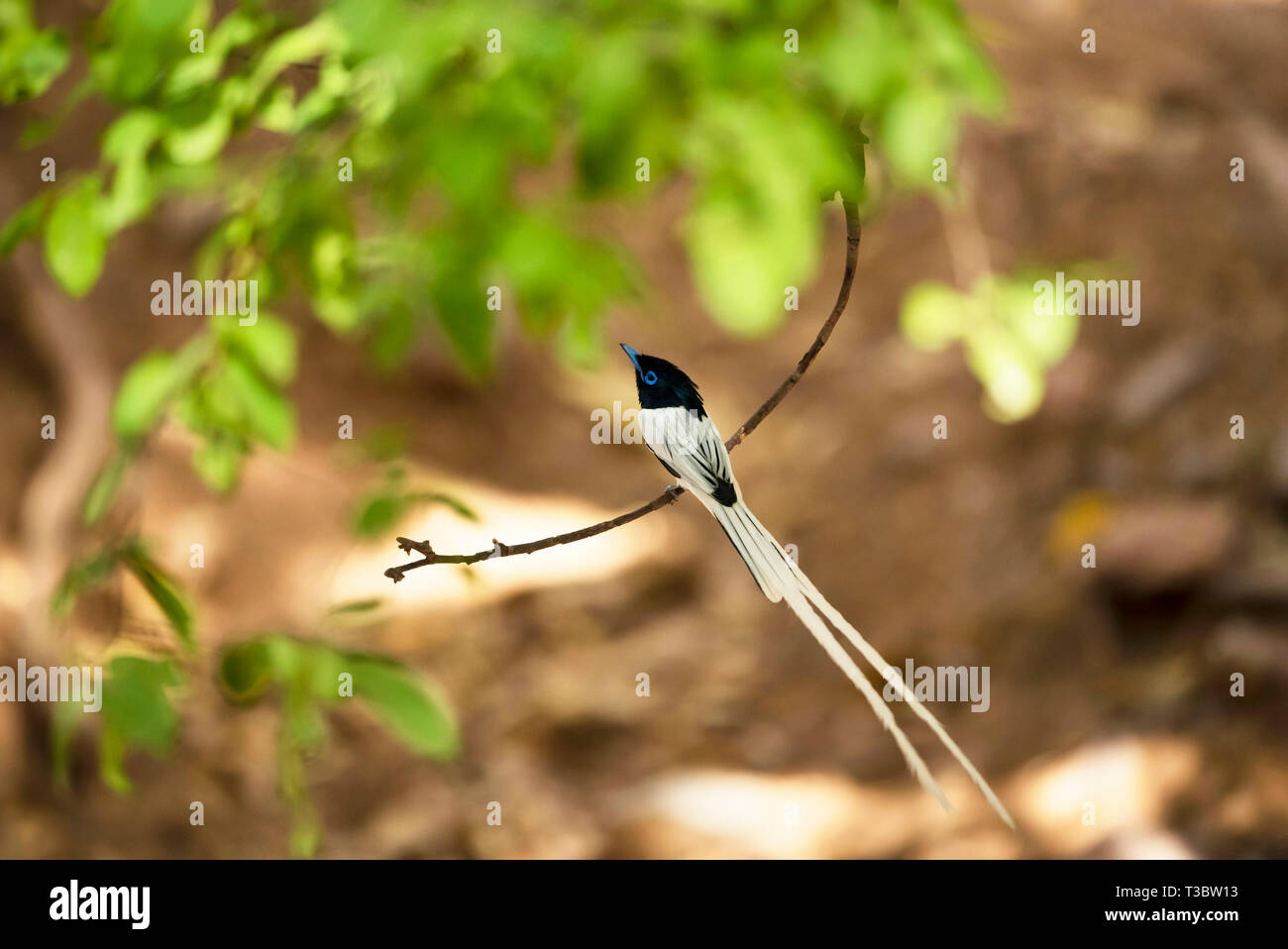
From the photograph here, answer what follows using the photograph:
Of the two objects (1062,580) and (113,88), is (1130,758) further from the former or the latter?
(113,88)

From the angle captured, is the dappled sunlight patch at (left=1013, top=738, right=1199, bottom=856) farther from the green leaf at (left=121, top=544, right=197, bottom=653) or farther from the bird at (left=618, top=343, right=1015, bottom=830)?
the bird at (left=618, top=343, right=1015, bottom=830)

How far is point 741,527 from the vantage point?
699 mm

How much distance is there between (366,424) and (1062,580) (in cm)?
277

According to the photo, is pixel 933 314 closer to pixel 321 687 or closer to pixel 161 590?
pixel 321 687

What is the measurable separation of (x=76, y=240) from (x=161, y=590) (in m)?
0.53

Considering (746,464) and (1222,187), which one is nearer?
(746,464)

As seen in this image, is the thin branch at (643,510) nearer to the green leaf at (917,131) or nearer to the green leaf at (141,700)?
the green leaf at (917,131)

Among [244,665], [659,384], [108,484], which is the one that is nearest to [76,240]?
[108,484]

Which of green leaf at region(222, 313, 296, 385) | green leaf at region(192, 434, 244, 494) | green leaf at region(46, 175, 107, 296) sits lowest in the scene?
green leaf at region(192, 434, 244, 494)

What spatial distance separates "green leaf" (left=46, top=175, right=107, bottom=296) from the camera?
4.55ft

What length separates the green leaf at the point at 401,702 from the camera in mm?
1204

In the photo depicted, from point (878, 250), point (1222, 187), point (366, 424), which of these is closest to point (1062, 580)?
point (878, 250)

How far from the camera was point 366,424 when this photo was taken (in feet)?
14.0

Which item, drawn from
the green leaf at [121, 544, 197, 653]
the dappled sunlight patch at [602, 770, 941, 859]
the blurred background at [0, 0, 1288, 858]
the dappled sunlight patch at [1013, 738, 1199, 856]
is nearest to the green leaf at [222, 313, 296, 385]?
the blurred background at [0, 0, 1288, 858]
